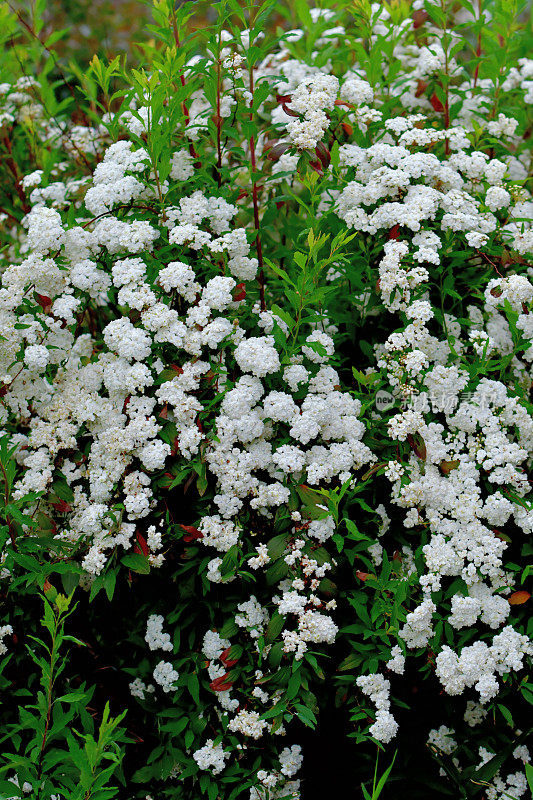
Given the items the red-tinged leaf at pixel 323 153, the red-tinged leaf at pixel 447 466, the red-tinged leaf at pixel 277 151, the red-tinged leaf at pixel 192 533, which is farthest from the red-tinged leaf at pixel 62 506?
the red-tinged leaf at pixel 323 153

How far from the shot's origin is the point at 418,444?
326cm

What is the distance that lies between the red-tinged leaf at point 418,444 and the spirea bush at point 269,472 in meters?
0.01

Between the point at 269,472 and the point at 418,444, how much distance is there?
2.22 feet

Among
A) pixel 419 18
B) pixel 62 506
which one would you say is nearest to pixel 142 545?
pixel 62 506

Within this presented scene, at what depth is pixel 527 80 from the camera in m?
4.83

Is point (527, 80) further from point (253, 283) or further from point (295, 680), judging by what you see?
point (295, 680)

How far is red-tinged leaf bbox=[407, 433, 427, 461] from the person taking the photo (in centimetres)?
324

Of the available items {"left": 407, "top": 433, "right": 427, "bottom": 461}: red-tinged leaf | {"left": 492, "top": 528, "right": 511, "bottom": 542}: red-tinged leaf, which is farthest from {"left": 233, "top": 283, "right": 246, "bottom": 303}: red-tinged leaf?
{"left": 492, "top": 528, "right": 511, "bottom": 542}: red-tinged leaf

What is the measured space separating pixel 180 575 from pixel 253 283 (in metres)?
1.47

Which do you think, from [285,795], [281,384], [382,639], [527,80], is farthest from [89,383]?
[527,80]

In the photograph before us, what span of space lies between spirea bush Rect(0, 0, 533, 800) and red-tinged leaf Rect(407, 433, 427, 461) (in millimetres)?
14

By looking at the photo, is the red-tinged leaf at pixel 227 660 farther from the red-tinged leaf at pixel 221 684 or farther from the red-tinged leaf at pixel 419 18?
the red-tinged leaf at pixel 419 18

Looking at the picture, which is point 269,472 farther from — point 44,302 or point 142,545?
point 44,302

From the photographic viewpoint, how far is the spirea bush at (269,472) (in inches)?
123
